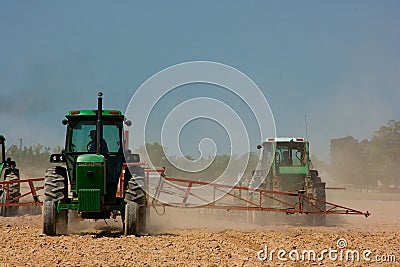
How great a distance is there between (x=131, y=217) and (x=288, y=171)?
7592 millimetres

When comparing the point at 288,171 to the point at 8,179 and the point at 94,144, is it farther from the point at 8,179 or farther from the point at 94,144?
the point at 8,179

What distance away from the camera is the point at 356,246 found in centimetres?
1051

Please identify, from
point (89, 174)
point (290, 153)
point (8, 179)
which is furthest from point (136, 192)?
point (8, 179)

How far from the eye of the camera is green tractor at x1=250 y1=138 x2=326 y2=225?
17.2 m

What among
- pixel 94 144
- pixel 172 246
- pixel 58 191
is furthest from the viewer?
pixel 94 144

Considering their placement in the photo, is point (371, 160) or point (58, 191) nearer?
point (58, 191)

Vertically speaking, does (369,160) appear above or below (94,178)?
above

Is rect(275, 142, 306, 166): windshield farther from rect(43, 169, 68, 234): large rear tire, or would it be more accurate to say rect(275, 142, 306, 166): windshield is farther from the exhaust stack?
rect(43, 169, 68, 234): large rear tire

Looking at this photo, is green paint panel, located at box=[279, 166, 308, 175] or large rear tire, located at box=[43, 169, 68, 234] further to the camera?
green paint panel, located at box=[279, 166, 308, 175]

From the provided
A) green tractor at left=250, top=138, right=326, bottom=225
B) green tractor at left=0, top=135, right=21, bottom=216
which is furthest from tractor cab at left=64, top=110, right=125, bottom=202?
green tractor at left=250, top=138, right=326, bottom=225

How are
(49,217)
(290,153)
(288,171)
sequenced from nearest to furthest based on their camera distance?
(49,217) < (288,171) < (290,153)

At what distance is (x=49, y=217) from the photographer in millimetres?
11742

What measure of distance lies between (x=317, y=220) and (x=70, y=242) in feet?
28.2

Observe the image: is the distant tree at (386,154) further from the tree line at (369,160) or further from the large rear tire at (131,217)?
the large rear tire at (131,217)
